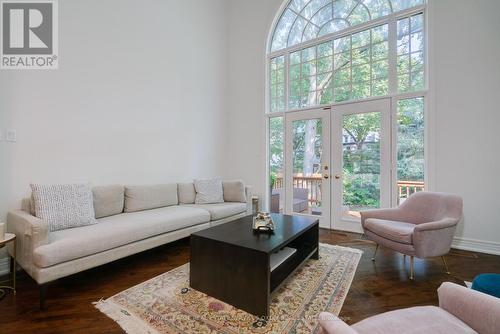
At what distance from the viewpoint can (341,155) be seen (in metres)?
3.80

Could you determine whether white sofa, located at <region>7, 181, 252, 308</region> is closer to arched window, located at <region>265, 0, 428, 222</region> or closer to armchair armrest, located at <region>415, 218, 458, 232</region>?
arched window, located at <region>265, 0, 428, 222</region>

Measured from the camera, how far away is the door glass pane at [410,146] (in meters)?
3.25

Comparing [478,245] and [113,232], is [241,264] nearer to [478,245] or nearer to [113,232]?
[113,232]

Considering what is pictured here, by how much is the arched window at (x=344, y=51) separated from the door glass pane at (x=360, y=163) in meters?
0.43

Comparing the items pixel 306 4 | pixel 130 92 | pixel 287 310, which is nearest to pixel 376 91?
pixel 306 4

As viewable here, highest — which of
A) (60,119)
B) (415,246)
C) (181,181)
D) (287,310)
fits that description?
(60,119)

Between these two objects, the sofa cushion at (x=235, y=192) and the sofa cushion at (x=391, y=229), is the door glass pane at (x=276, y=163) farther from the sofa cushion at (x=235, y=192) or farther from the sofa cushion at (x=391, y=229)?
the sofa cushion at (x=391, y=229)

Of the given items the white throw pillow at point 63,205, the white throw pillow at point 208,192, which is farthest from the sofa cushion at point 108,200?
the white throw pillow at point 208,192

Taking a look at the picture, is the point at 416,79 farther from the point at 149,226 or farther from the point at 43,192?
the point at 43,192

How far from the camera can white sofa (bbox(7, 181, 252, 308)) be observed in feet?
5.90

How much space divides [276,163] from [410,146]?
82.4 inches

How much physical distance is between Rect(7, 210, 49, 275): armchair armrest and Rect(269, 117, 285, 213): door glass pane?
3.38m

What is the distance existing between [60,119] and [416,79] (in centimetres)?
437

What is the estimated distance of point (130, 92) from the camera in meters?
3.32
